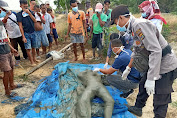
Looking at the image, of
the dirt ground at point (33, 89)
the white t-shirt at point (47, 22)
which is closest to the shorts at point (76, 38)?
the dirt ground at point (33, 89)

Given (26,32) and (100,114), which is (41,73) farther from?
(100,114)

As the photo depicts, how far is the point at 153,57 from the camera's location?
153 cm

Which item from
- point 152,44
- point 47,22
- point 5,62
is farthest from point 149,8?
point 47,22

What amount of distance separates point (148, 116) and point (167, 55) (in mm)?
1319

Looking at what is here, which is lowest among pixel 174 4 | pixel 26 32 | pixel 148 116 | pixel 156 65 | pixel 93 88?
pixel 148 116

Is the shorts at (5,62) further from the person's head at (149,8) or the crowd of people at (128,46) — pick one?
the person's head at (149,8)

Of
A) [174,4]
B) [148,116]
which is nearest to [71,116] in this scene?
[148,116]

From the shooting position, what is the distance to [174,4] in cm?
1573

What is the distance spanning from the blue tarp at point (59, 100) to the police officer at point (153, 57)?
77 cm

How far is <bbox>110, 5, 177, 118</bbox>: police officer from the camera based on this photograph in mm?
1525

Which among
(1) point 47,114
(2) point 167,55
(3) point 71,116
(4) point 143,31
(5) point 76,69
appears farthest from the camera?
(5) point 76,69

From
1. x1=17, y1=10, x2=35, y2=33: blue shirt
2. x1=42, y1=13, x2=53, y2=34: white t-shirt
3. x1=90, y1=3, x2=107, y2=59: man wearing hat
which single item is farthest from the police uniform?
x1=42, y1=13, x2=53, y2=34: white t-shirt

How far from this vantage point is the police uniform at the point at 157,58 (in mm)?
1517

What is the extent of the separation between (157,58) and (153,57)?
43 mm
